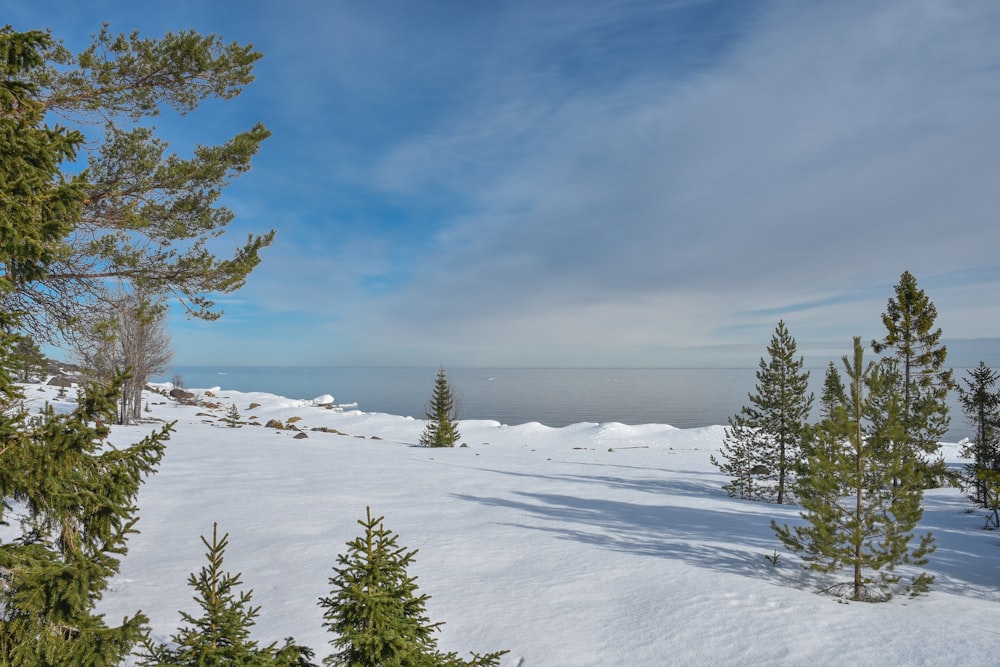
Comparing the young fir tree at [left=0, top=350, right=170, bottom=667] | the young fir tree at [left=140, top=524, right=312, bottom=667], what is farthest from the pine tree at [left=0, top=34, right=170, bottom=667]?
the young fir tree at [left=140, top=524, right=312, bottom=667]

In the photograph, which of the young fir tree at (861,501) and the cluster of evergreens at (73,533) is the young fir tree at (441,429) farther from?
the cluster of evergreens at (73,533)

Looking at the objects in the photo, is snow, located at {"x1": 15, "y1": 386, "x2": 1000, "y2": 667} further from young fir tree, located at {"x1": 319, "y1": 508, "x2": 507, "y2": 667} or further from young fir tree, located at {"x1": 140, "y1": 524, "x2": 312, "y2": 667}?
young fir tree, located at {"x1": 140, "y1": 524, "x2": 312, "y2": 667}

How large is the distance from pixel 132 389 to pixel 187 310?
2398 centimetres

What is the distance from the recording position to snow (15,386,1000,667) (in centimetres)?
695

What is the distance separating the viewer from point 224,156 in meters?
9.97

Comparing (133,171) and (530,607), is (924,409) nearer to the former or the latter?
(530,607)

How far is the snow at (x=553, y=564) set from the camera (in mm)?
6953

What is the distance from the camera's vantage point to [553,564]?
9930mm

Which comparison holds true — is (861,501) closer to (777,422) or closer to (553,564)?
(553,564)

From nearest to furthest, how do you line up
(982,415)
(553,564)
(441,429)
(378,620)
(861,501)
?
(378,620), (861,501), (553,564), (982,415), (441,429)

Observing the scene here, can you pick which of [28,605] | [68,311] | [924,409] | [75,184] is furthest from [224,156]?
[924,409]

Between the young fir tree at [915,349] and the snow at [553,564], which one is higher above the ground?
the young fir tree at [915,349]

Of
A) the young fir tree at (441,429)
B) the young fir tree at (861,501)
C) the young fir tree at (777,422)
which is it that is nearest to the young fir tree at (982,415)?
the young fir tree at (777,422)

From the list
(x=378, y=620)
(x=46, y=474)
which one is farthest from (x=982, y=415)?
(x=46, y=474)
